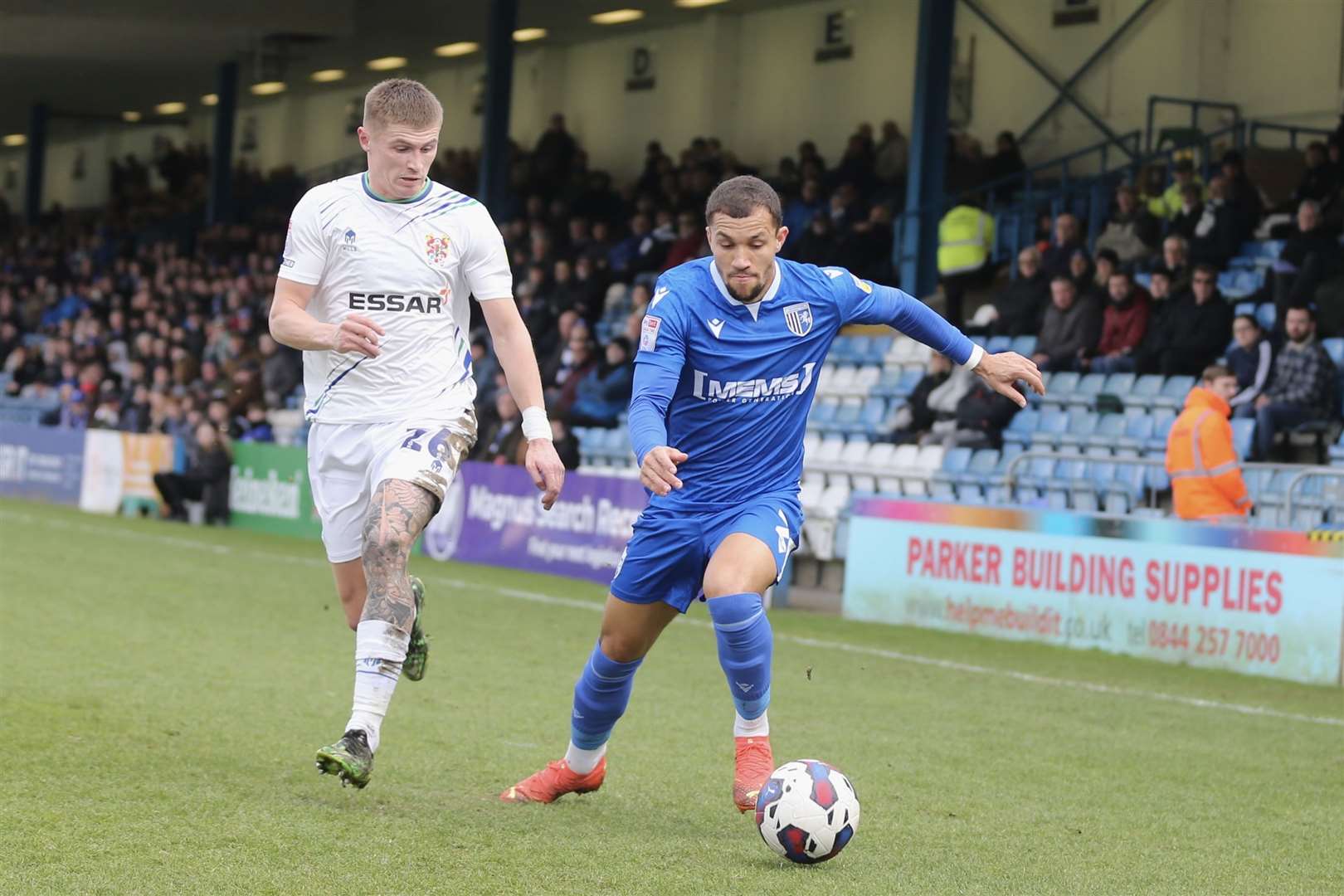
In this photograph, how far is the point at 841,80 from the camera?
1035 inches

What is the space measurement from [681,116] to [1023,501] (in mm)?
16846

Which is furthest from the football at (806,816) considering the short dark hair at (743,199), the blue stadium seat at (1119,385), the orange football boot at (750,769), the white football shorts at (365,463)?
the blue stadium seat at (1119,385)

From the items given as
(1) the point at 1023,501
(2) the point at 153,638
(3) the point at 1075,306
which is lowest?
(2) the point at 153,638

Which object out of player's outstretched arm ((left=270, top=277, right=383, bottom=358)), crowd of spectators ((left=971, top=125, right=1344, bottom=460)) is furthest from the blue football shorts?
crowd of spectators ((left=971, top=125, right=1344, bottom=460))

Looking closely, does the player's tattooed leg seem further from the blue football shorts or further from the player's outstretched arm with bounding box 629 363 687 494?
the player's outstretched arm with bounding box 629 363 687 494

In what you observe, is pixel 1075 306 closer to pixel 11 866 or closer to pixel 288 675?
pixel 288 675

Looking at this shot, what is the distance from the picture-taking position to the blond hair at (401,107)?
5.41m

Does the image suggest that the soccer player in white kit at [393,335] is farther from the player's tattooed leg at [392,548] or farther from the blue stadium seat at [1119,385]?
the blue stadium seat at [1119,385]

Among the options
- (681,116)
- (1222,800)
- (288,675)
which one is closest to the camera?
(1222,800)

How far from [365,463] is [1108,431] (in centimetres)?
995

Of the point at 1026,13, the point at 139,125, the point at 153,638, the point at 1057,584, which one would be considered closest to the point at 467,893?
the point at 153,638

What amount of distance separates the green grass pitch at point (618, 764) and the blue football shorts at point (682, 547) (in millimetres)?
700

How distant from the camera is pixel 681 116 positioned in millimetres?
29281

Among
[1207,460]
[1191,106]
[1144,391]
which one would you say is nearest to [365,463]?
[1207,460]
